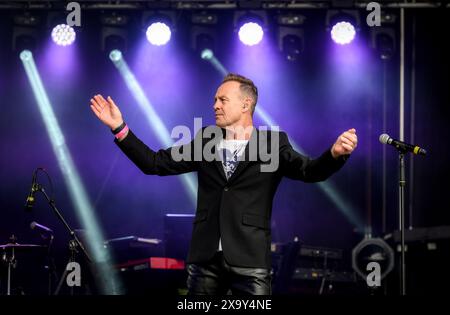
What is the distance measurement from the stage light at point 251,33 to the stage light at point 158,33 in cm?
101

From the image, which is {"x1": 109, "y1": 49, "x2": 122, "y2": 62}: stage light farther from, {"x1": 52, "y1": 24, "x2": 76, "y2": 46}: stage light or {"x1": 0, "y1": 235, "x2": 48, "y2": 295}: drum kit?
{"x1": 0, "y1": 235, "x2": 48, "y2": 295}: drum kit

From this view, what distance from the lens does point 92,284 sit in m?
7.64

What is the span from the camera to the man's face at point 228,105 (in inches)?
153

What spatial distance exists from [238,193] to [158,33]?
604 centimetres

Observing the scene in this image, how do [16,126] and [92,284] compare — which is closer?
[92,284]

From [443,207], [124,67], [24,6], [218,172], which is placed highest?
[24,6]

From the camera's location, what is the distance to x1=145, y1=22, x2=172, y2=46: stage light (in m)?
9.23

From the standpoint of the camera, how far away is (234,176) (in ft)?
12.2

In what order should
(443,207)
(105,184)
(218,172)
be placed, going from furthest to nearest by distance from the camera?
1. (105,184)
2. (443,207)
3. (218,172)

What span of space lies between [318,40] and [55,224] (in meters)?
4.84

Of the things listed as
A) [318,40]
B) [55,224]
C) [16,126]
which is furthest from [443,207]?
[16,126]

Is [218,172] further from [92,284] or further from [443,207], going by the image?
[443,207]

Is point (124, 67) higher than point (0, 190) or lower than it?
higher

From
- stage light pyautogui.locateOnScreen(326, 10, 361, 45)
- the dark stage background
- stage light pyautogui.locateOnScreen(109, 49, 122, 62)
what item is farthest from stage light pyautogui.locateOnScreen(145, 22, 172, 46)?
stage light pyautogui.locateOnScreen(326, 10, 361, 45)
